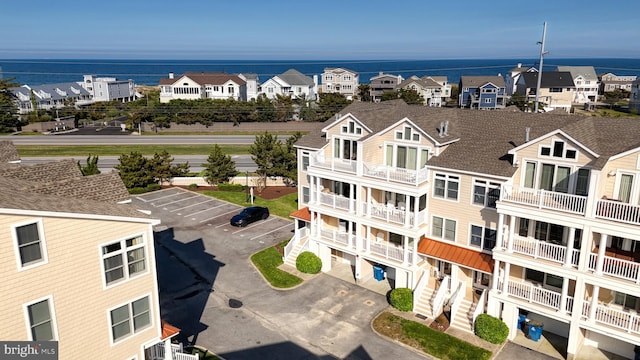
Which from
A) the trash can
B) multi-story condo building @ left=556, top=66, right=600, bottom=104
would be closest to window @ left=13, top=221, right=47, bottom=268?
the trash can

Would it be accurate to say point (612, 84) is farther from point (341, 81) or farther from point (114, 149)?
point (114, 149)

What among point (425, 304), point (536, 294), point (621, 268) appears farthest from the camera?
point (425, 304)

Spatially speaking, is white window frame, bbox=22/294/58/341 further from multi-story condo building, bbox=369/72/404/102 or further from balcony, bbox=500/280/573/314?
multi-story condo building, bbox=369/72/404/102

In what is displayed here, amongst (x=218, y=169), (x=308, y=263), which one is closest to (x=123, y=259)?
(x=308, y=263)

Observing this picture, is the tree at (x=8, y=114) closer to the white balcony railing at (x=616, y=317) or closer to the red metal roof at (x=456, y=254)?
the red metal roof at (x=456, y=254)

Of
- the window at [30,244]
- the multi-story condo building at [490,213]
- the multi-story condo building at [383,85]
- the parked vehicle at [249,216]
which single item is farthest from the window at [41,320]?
the multi-story condo building at [383,85]
